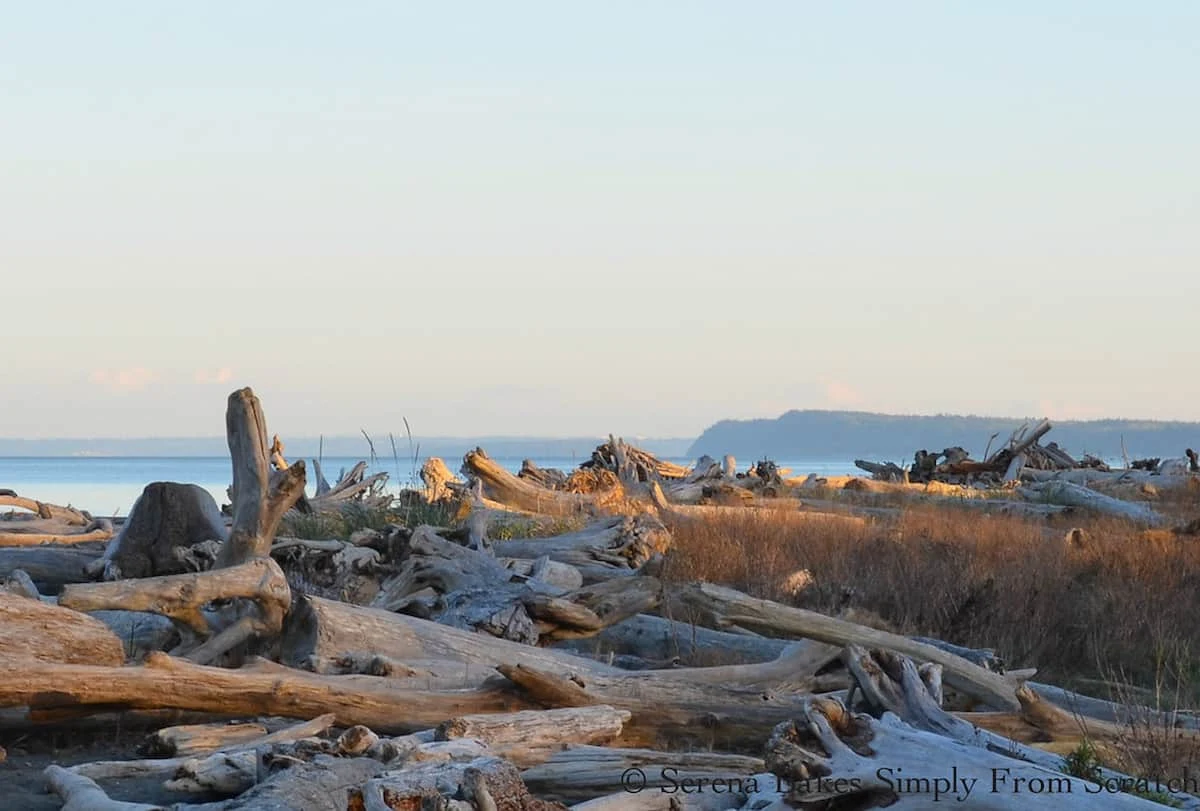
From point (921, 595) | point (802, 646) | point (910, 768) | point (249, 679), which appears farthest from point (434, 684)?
point (921, 595)

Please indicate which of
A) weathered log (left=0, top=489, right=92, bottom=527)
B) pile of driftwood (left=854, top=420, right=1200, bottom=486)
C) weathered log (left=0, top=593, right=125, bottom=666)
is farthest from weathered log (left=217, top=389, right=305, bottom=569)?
pile of driftwood (left=854, top=420, right=1200, bottom=486)

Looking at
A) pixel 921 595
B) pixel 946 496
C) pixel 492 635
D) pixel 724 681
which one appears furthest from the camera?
pixel 946 496

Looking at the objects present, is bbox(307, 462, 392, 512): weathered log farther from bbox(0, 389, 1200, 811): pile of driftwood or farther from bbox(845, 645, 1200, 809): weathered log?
bbox(845, 645, 1200, 809): weathered log

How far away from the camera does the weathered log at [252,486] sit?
23.6ft

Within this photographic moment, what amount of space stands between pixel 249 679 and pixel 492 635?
83.3 inches

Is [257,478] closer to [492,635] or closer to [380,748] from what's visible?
[492,635]

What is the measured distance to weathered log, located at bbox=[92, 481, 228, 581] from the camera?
9922 millimetres

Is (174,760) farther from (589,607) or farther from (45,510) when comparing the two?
(45,510)

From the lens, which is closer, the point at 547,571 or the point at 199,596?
the point at 199,596

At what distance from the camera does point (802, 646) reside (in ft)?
24.0

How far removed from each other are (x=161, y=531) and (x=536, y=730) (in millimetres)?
5361

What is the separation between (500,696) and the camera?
6.05 metres

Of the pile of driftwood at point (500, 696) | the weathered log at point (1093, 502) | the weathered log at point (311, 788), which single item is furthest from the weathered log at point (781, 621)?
the weathered log at point (1093, 502)

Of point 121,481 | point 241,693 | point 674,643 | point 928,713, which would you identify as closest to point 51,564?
point 674,643
